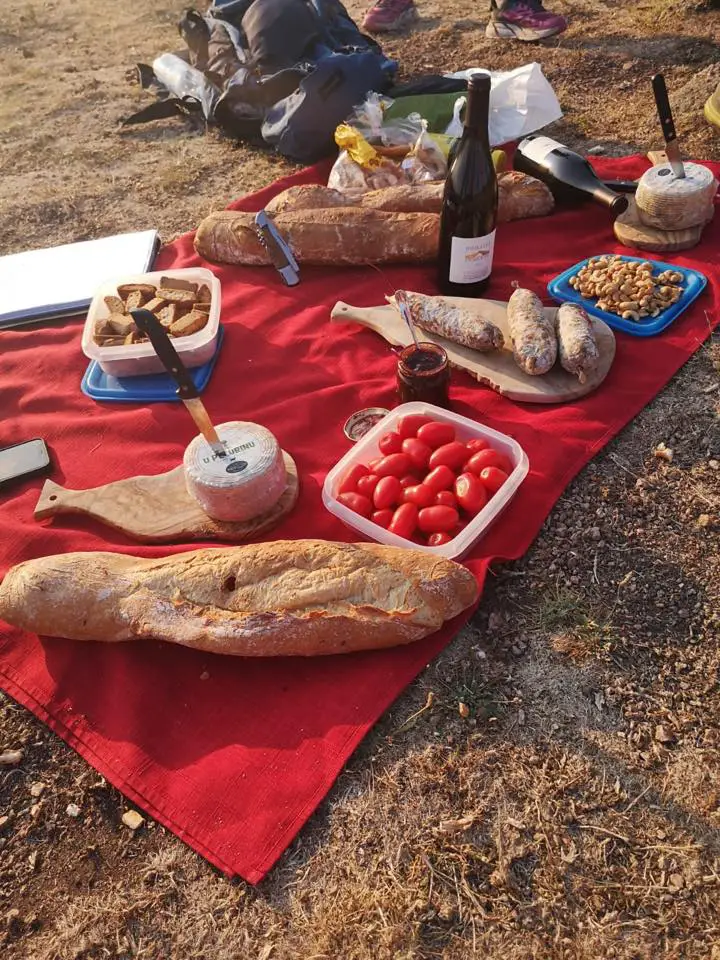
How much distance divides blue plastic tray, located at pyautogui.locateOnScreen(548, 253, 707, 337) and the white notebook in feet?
7.96

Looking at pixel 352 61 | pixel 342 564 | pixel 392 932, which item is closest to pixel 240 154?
pixel 352 61

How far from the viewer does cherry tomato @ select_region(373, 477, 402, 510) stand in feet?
7.77

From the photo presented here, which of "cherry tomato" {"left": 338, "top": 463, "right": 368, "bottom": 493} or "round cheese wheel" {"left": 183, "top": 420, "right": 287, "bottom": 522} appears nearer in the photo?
"round cheese wheel" {"left": 183, "top": 420, "right": 287, "bottom": 522}

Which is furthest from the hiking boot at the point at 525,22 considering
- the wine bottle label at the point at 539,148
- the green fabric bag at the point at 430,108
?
the wine bottle label at the point at 539,148

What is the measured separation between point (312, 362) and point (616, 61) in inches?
192

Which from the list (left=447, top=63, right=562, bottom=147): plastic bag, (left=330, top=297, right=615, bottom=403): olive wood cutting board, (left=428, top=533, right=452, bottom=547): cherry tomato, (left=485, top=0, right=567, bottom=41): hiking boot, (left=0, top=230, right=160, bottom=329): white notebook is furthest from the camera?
(left=485, top=0, right=567, bottom=41): hiking boot

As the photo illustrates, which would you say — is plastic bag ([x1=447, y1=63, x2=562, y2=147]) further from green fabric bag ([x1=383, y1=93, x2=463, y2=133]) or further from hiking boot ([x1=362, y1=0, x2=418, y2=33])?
hiking boot ([x1=362, y1=0, x2=418, y2=33])

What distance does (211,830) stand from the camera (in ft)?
5.96

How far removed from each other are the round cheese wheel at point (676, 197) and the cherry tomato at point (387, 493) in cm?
237

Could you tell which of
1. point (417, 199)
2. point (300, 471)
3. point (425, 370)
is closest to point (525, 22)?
point (417, 199)

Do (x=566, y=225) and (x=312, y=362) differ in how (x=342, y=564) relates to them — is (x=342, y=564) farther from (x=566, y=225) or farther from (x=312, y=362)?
(x=566, y=225)

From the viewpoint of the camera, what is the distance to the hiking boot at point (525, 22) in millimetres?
6402

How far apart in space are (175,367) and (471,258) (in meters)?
1.77

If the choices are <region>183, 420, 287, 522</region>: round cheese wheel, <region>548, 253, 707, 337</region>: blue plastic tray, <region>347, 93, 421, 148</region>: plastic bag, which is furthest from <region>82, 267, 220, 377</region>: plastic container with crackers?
<region>347, 93, 421, 148</region>: plastic bag
